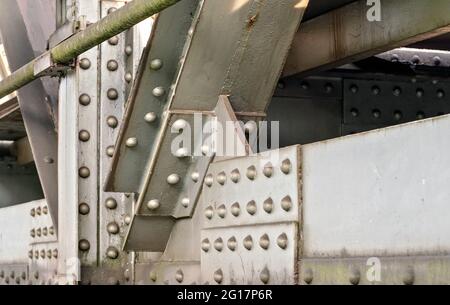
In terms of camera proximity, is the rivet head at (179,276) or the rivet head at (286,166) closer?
the rivet head at (286,166)

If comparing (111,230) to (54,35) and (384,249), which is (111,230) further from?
(384,249)

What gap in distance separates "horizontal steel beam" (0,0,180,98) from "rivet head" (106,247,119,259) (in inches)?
35.4

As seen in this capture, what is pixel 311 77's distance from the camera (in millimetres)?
6172

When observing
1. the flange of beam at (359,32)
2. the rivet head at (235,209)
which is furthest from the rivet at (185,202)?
the flange of beam at (359,32)

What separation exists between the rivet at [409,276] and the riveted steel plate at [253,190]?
0.72m

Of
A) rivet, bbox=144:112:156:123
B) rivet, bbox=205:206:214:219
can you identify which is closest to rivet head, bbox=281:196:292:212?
rivet, bbox=205:206:214:219

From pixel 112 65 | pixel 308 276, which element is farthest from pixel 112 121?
pixel 308 276

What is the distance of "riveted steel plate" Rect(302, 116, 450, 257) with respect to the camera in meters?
3.08

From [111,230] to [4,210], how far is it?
6.28ft

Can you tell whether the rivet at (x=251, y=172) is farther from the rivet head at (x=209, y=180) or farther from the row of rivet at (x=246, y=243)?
the rivet head at (x=209, y=180)

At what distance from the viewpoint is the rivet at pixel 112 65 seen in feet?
17.7

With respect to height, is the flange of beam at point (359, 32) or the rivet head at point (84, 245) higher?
the flange of beam at point (359, 32)

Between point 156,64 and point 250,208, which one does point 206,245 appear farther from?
point 156,64

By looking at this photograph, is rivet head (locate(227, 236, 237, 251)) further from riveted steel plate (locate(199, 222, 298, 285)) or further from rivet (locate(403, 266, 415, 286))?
rivet (locate(403, 266, 415, 286))
